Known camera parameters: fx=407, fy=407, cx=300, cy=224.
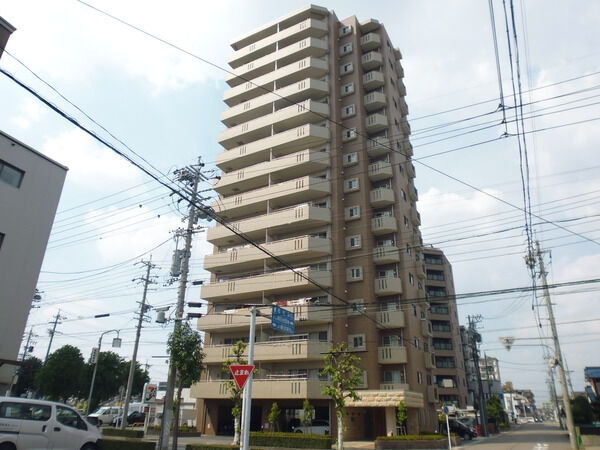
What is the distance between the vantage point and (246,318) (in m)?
35.8

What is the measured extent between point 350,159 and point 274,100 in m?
11.1

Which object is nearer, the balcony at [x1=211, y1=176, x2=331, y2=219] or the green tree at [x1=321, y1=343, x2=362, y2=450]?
the green tree at [x1=321, y1=343, x2=362, y2=450]

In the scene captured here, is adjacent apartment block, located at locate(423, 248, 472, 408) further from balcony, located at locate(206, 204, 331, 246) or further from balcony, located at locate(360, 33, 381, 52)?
balcony, located at locate(360, 33, 381, 52)

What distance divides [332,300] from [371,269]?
4.59 meters

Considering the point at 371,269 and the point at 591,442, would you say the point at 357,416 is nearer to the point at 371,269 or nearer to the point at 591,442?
the point at 371,269

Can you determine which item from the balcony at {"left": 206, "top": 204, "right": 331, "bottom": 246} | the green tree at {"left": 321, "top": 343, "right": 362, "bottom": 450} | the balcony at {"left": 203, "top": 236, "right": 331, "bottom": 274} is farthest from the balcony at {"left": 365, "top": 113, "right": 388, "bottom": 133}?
the green tree at {"left": 321, "top": 343, "right": 362, "bottom": 450}

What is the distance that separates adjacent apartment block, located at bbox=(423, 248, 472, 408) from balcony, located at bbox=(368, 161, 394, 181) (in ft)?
98.5

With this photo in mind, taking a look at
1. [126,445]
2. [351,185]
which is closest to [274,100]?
[351,185]

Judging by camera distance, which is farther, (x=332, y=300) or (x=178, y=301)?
(x=332, y=300)

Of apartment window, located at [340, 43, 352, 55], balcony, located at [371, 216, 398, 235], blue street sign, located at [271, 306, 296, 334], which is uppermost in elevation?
apartment window, located at [340, 43, 352, 55]

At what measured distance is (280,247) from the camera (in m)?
36.6

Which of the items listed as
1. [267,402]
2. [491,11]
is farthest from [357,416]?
[491,11]

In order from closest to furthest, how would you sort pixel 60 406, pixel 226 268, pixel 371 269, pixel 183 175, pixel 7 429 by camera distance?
pixel 7 429 < pixel 60 406 < pixel 183 175 < pixel 371 269 < pixel 226 268

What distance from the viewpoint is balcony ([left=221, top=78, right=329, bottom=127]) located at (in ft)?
138
